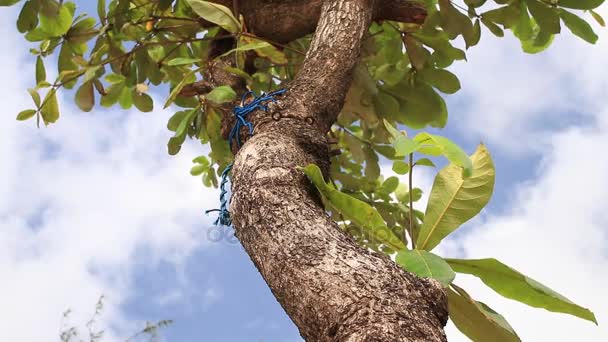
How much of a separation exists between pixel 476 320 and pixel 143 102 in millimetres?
1504

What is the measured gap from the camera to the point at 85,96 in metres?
1.99

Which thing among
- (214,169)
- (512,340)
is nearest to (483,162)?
(512,340)

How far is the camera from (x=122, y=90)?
218 centimetres

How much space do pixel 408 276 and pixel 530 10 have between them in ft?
4.60

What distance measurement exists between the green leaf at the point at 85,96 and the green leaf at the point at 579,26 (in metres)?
1.38

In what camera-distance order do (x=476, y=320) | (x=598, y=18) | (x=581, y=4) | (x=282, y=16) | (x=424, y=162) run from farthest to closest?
(x=598, y=18), (x=581, y=4), (x=282, y=16), (x=424, y=162), (x=476, y=320)

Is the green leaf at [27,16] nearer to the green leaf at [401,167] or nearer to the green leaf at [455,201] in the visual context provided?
the green leaf at [401,167]

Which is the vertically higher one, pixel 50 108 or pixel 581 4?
pixel 50 108

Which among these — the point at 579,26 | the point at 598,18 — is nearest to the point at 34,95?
the point at 579,26

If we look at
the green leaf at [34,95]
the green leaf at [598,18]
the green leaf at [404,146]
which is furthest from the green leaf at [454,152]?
the green leaf at [598,18]

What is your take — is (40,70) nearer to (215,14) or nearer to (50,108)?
(50,108)

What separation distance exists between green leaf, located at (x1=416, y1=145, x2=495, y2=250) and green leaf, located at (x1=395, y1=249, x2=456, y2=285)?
12cm

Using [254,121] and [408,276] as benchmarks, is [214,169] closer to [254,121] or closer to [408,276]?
[254,121]

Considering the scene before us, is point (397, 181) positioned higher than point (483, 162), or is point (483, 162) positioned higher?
point (397, 181)
